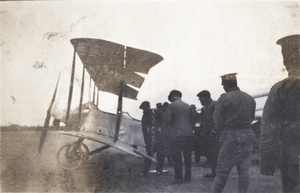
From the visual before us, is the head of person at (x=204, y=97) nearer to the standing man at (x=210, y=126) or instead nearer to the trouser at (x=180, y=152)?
the standing man at (x=210, y=126)

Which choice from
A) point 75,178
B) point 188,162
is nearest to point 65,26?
point 75,178

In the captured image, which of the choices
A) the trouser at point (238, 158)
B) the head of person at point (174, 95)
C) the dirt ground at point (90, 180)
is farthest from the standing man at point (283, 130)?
the head of person at point (174, 95)

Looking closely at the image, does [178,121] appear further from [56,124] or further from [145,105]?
[56,124]

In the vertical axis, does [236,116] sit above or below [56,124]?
above

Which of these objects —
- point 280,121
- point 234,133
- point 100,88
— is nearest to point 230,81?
point 234,133

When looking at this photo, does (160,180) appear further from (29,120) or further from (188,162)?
(29,120)

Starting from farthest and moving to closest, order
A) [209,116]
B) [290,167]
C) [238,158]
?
[209,116] → [238,158] → [290,167]
